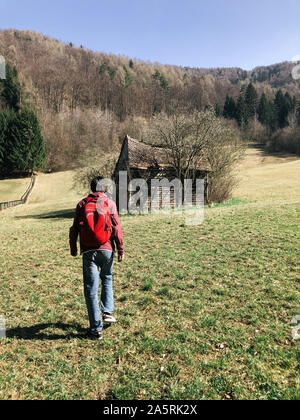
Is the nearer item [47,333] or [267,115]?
[47,333]

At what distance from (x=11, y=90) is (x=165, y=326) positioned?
82.1 meters

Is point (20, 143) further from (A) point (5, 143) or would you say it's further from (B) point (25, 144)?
(A) point (5, 143)

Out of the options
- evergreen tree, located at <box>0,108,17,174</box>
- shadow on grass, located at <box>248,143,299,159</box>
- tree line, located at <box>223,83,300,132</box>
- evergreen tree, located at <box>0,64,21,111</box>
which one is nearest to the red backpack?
evergreen tree, located at <box>0,108,17,174</box>

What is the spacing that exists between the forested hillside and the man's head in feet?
172

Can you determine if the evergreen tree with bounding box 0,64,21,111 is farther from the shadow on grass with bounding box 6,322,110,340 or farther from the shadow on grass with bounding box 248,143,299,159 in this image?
the shadow on grass with bounding box 6,322,110,340

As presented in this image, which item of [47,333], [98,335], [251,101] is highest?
[251,101]

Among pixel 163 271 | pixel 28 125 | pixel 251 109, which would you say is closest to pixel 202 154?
pixel 163 271

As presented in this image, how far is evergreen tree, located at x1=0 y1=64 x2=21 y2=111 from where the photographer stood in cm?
6794

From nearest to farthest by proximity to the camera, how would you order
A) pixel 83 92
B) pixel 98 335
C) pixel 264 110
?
pixel 98 335, pixel 83 92, pixel 264 110

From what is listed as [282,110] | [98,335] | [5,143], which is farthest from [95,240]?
[282,110]

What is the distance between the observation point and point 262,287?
562cm

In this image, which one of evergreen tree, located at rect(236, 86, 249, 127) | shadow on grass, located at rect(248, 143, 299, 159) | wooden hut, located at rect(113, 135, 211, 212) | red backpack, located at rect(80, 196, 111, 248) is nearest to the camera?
red backpack, located at rect(80, 196, 111, 248)

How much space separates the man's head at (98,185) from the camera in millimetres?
4230

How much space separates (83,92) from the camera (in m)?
83.9
